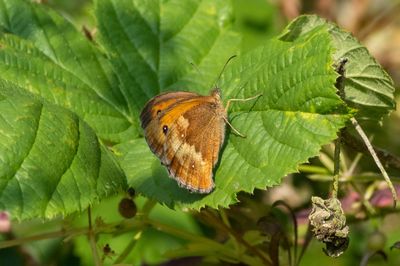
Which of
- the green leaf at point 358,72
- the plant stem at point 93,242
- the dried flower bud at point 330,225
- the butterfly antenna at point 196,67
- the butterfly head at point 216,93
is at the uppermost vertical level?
the green leaf at point 358,72

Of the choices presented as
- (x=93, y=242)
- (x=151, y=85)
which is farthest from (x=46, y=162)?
(x=151, y=85)

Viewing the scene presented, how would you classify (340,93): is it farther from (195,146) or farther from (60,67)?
(60,67)

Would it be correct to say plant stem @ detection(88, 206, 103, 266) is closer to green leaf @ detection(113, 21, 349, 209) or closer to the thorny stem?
green leaf @ detection(113, 21, 349, 209)

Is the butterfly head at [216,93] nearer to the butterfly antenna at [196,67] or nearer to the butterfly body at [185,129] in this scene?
the butterfly body at [185,129]

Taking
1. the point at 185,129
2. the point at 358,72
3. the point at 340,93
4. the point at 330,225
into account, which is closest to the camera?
the point at 330,225

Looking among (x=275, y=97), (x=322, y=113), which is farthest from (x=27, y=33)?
(x=322, y=113)

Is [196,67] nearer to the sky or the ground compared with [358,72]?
nearer to the ground

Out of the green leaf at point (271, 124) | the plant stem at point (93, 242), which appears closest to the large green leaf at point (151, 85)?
the green leaf at point (271, 124)
